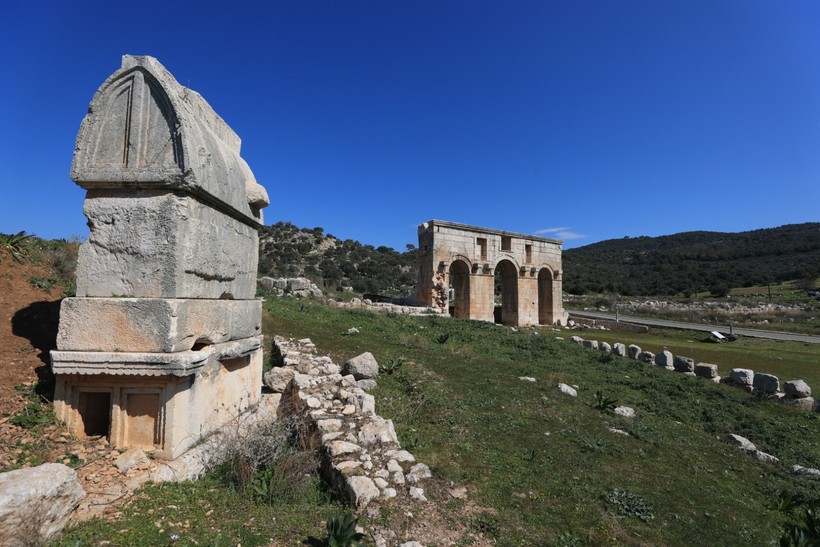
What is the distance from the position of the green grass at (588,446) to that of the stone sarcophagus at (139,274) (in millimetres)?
2639

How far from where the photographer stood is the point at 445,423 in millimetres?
5383

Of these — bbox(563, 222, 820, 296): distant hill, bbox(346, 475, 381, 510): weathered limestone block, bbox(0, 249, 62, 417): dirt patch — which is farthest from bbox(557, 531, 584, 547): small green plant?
bbox(563, 222, 820, 296): distant hill

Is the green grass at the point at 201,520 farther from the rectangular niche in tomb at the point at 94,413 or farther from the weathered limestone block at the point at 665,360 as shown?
the weathered limestone block at the point at 665,360

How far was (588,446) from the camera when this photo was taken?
17.0ft

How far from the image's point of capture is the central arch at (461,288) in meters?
22.5

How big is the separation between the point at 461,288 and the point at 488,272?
1797mm

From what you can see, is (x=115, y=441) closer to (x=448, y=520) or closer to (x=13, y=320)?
(x=13, y=320)

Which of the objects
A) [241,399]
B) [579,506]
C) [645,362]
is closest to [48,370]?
[241,399]

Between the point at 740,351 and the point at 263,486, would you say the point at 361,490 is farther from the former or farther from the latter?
the point at 740,351

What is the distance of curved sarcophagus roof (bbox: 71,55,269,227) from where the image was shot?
3.60 m

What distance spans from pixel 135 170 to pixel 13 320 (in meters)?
2.80

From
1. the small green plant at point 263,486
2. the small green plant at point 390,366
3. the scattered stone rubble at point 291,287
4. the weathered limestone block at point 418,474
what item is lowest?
the weathered limestone block at point 418,474

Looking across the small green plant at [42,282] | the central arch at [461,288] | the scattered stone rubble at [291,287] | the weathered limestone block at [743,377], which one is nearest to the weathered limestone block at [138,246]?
the small green plant at [42,282]

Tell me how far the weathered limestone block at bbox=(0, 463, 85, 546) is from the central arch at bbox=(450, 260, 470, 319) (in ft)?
67.3
